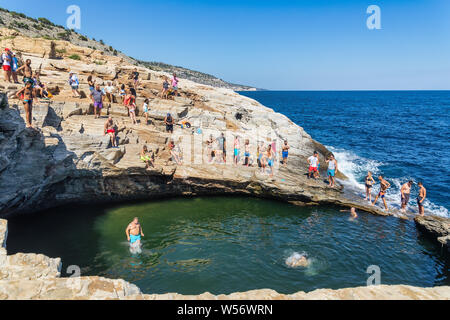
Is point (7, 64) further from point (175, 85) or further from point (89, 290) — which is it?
point (89, 290)

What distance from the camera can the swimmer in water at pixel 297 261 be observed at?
38.8ft

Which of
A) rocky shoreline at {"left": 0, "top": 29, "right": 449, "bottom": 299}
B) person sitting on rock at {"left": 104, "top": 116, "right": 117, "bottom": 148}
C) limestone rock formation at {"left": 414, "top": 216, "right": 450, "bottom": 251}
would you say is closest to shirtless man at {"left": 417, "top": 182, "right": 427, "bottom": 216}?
limestone rock formation at {"left": 414, "top": 216, "right": 450, "bottom": 251}

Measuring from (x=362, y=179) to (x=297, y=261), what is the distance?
16.8m

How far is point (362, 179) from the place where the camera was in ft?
81.8

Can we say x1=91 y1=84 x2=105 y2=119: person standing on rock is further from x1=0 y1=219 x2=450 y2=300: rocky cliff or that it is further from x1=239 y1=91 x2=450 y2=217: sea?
x1=239 y1=91 x2=450 y2=217: sea

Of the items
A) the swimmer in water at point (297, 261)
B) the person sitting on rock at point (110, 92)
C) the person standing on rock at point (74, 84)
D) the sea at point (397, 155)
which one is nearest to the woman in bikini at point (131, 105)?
the person sitting on rock at point (110, 92)

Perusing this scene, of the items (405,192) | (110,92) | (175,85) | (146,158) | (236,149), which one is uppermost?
(175,85)

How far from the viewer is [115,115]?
64.0 ft

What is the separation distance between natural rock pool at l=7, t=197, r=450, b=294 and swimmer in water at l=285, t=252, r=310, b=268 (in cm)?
29

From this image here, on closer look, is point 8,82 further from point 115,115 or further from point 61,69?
point 61,69

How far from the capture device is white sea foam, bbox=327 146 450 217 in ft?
63.7

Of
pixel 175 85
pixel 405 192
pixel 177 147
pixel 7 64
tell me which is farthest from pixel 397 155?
pixel 7 64

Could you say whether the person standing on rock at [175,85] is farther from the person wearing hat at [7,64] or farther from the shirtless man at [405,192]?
the shirtless man at [405,192]

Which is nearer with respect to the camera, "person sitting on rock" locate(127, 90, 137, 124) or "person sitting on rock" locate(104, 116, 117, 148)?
"person sitting on rock" locate(104, 116, 117, 148)
